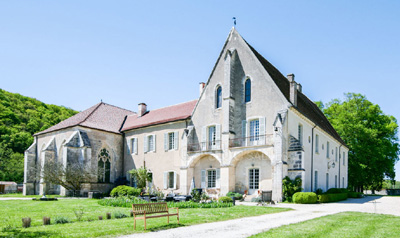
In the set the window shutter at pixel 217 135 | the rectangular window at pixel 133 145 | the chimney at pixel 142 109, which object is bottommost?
the rectangular window at pixel 133 145

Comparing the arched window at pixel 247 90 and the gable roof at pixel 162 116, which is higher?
the arched window at pixel 247 90

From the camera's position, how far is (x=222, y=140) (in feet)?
84.8

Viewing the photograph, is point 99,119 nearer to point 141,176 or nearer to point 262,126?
point 141,176

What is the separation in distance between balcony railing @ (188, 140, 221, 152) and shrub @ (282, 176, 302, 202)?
6086 mm

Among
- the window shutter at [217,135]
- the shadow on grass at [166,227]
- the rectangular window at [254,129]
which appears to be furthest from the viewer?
the window shutter at [217,135]

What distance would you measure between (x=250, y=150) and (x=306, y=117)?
5.36m

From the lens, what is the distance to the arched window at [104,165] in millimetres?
31784

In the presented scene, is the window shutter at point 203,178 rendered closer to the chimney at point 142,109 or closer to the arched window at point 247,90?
the arched window at point 247,90

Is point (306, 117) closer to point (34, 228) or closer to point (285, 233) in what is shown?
point (285, 233)

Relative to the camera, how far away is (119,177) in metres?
33.6

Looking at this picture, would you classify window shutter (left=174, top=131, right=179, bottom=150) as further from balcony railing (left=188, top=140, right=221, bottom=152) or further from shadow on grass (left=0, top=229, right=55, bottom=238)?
shadow on grass (left=0, top=229, right=55, bottom=238)

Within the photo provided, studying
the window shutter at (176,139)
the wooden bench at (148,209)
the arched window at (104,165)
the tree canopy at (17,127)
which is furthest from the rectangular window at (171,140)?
the tree canopy at (17,127)

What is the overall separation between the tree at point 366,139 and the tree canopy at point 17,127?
44649 millimetres

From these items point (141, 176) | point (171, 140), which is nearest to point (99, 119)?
point (171, 140)
